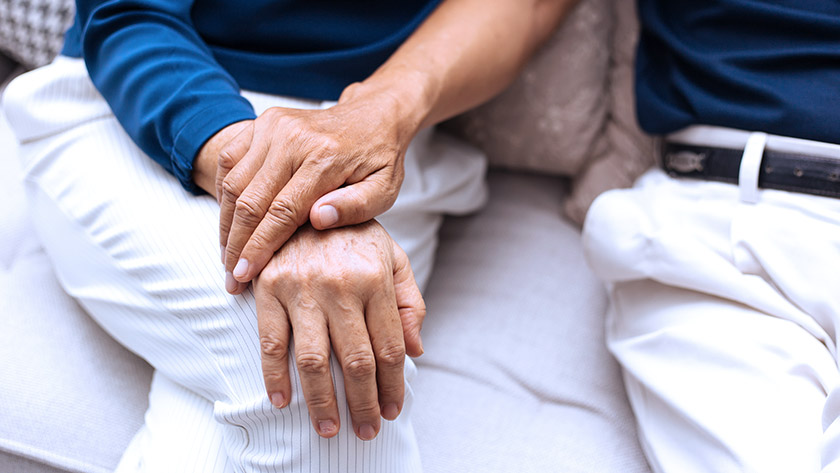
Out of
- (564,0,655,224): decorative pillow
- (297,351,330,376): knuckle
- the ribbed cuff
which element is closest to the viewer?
(297,351,330,376): knuckle

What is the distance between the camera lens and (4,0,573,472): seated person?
58 cm

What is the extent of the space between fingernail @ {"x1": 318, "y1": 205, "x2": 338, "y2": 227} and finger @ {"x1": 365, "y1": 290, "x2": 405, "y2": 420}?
9cm

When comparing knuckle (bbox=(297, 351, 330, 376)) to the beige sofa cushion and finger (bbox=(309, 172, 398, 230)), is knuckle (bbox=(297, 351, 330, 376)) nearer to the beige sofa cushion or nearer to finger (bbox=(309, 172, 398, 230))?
finger (bbox=(309, 172, 398, 230))

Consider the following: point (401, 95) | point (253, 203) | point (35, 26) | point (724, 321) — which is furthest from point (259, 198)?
point (35, 26)

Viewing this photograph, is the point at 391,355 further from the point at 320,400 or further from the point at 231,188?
the point at 231,188

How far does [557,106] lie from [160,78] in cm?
65

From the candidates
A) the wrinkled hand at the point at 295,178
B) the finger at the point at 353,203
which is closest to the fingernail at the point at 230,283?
the wrinkled hand at the point at 295,178

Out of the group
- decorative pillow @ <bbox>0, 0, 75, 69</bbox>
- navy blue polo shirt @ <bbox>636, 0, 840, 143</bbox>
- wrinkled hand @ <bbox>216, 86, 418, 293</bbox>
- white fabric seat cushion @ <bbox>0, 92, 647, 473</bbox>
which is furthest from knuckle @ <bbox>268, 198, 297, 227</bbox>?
decorative pillow @ <bbox>0, 0, 75, 69</bbox>

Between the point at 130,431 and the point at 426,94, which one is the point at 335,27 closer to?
Answer: the point at 426,94

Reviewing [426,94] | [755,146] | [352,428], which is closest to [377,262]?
[352,428]

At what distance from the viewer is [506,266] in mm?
1019

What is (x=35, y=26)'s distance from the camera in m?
1.08

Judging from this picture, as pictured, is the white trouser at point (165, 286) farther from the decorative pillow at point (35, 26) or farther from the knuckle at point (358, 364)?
the decorative pillow at point (35, 26)

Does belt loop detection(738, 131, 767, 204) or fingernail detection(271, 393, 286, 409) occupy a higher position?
belt loop detection(738, 131, 767, 204)
